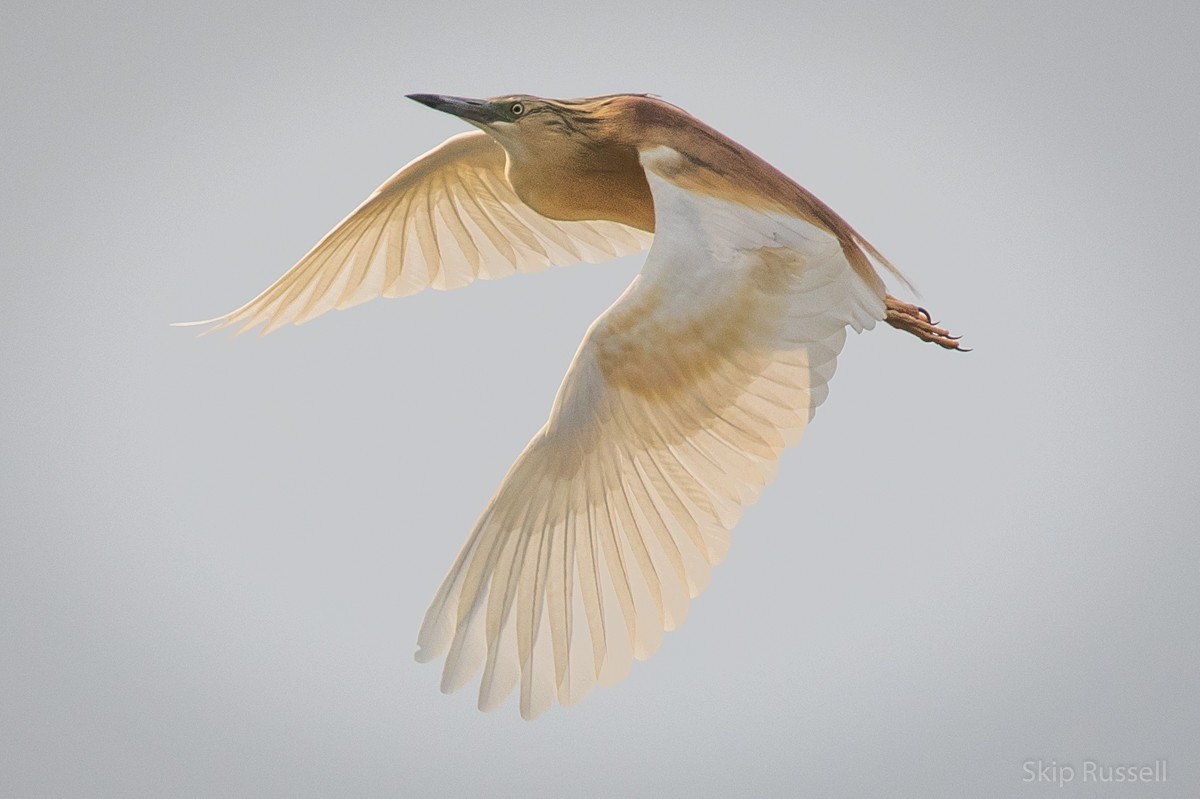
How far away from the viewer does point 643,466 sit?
7.17ft

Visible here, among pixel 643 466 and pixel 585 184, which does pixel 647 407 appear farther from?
pixel 585 184

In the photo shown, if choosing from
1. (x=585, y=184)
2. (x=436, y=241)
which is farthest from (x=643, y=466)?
A: (x=436, y=241)

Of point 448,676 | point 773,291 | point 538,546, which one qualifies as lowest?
point 448,676

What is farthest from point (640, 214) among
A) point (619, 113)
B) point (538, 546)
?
point (538, 546)

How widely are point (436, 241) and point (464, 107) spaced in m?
0.56

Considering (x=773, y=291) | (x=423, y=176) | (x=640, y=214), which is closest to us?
(x=773, y=291)

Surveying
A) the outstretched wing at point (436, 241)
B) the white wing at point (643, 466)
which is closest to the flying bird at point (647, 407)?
the white wing at point (643, 466)

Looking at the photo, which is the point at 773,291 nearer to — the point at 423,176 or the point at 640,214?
the point at 640,214

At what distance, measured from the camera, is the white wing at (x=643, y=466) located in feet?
6.92

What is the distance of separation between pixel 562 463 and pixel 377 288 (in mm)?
770

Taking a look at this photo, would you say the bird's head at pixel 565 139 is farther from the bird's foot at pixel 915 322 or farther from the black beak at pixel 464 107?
the bird's foot at pixel 915 322

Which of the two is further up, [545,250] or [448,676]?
[545,250]

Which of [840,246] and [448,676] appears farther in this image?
[840,246]

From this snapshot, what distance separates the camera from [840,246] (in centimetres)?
233
